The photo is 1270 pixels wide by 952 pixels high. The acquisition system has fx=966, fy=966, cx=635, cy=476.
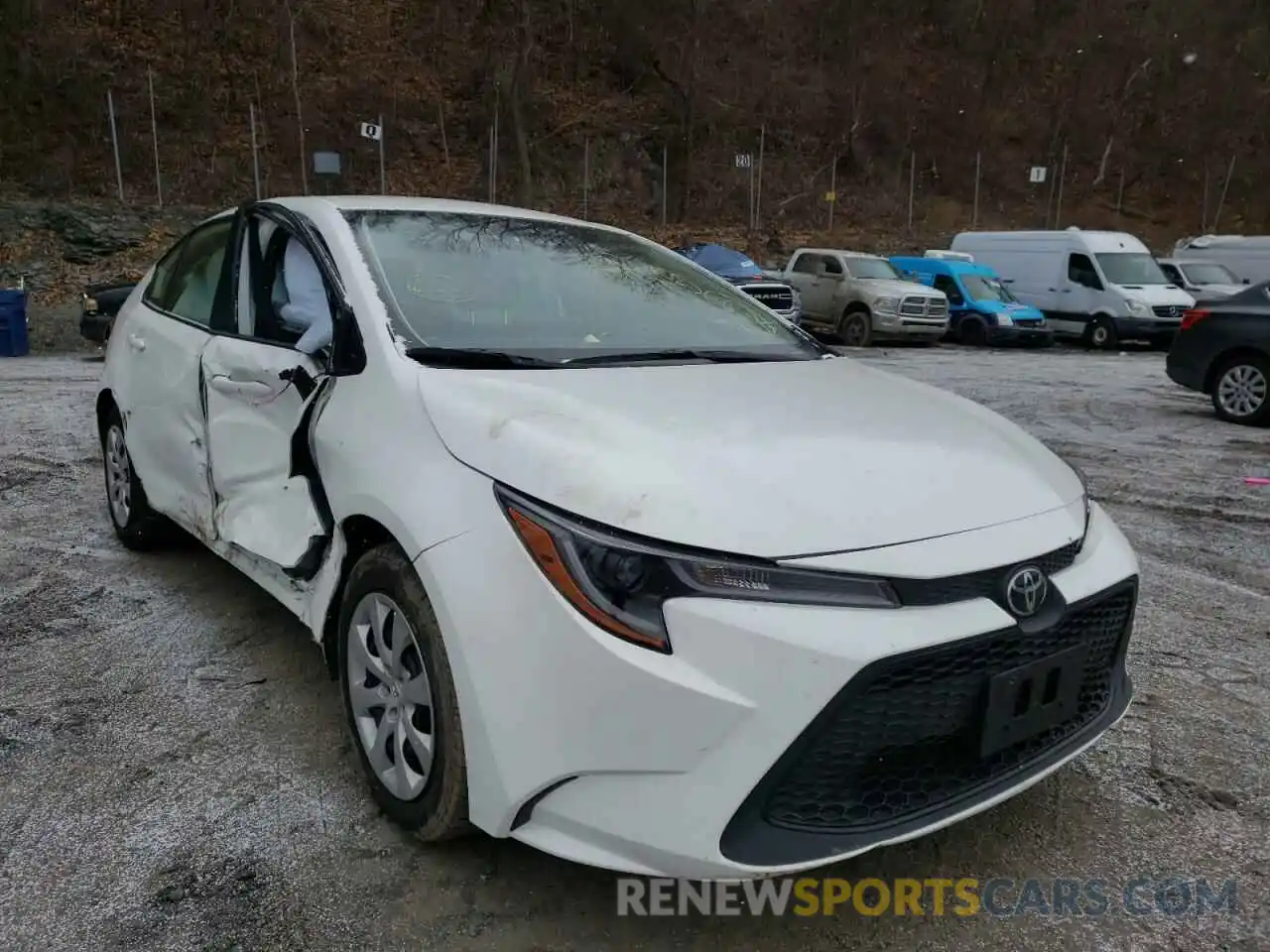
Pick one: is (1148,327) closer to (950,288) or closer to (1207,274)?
(950,288)

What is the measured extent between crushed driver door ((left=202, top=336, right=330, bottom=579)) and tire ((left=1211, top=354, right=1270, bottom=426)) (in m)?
8.73

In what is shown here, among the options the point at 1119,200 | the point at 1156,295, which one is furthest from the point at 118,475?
the point at 1119,200

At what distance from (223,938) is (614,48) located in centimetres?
3414

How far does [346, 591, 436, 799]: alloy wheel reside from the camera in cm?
223

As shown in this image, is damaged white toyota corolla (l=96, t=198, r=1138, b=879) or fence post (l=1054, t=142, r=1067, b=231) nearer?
damaged white toyota corolla (l=96, t=198, r=1138, b=879)

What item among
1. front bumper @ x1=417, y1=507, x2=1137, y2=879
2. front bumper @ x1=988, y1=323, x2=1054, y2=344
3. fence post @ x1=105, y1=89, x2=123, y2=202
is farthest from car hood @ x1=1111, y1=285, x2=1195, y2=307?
fence post @ x1=105, y1=89, x2=123, y2=202

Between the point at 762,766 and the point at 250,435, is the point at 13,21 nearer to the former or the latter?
the point at 250,435

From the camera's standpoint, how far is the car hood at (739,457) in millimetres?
1881

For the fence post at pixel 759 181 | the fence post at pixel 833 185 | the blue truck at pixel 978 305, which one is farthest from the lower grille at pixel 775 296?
the fence post at pixel 833 185

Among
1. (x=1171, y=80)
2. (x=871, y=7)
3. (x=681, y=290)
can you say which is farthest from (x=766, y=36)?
(x=681, y=290)

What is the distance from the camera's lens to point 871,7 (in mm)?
36781

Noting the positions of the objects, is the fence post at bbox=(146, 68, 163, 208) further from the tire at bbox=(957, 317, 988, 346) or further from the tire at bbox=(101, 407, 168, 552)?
the tire at bbox=(101, 407, 168, 552)

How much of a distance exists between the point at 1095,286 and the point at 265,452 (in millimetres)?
19151

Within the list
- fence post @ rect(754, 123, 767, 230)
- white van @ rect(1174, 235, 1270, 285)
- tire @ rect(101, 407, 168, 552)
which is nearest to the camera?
tire @ rect(101, 407, 168, 552)
